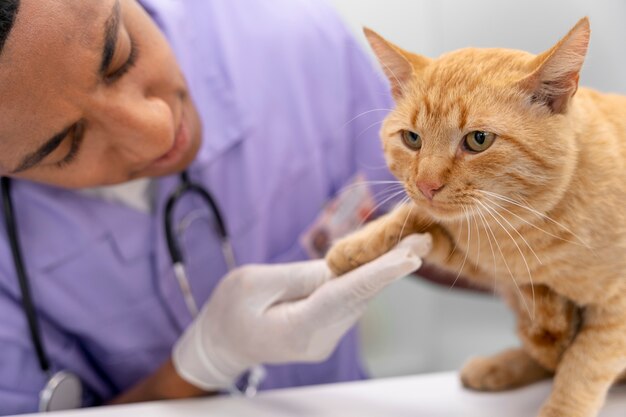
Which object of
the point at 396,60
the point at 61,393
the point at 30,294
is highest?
the point at 396,60

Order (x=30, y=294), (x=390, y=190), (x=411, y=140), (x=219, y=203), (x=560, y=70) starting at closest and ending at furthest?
(x=560, y=70), (x=411, y=140), (x=390, y=190), (x=30, y=294), (x=219, y=203)

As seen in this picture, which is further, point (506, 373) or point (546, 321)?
point (506, 373)

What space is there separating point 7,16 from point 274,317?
469 millimetres

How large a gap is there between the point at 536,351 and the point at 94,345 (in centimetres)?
70

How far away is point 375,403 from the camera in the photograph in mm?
781

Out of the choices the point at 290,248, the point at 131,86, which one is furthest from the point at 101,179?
the point at 290,248

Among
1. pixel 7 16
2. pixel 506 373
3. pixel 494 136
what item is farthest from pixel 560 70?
pixel 7 16

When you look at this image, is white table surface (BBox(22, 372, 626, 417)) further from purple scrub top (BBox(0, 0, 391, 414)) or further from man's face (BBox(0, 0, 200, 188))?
man's face (BBox(0, 0, 200, 188))

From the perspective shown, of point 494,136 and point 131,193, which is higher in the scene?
point 494,136

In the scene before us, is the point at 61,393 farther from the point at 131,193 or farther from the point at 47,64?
the point at 47,64

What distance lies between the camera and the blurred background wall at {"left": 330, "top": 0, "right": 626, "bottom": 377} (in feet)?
2.63

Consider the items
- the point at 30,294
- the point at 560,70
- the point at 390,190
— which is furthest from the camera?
the point at 30,294

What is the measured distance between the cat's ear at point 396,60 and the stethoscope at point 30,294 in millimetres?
362

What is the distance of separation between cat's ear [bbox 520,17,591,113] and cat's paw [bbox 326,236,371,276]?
10.3 inches
